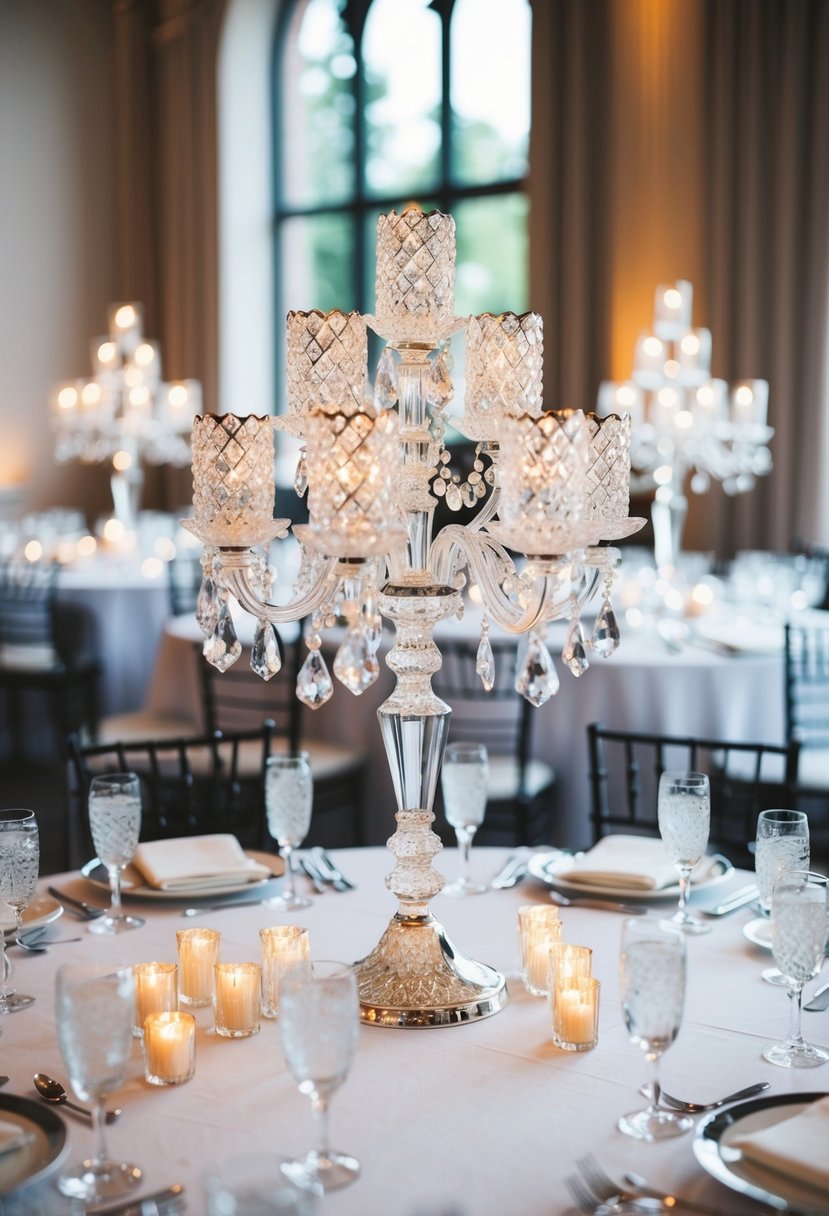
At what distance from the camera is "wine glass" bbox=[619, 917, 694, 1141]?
4.09 feet

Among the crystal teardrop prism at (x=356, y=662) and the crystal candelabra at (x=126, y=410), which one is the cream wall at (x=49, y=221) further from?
the crystal teardrop prism at (x=356, y=662)

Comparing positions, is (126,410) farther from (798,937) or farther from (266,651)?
(798,937)

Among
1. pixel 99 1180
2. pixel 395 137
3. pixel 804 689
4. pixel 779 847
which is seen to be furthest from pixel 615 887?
pixel 395 137

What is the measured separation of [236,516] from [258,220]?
8.86m

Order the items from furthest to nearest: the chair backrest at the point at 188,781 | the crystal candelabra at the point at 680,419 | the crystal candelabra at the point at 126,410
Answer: the crystal candelabra at the point at 126,410
the crystal candelabra at the point at 680,419
the chair backrest at the point at 188,781

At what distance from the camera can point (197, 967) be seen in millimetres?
1640

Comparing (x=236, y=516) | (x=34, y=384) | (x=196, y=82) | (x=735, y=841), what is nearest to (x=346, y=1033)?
(x=236, y=516)

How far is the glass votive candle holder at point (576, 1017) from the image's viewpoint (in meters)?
1.49

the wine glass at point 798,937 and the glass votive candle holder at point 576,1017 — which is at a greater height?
the wine glass at point 798,937

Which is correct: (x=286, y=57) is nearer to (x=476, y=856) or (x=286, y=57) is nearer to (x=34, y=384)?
(x=34, y=384)

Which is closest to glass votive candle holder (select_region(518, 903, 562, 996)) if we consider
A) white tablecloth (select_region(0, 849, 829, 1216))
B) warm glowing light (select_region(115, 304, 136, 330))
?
white tablecloth (select_region(0, 849, 829, 1216))

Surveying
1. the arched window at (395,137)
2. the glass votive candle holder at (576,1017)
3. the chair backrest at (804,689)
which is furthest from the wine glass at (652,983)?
the arched window at (395,137)

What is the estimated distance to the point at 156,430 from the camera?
275 inches

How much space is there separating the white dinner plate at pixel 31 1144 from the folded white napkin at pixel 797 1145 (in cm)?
64
